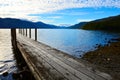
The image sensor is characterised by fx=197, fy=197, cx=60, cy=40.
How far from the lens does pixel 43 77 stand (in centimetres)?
772

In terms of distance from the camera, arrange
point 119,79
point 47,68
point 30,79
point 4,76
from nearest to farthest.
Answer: point 119,79 → point 47,68 → point 30,79 → point 4,76

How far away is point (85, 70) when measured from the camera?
859 cm

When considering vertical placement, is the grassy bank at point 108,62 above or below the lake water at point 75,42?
above

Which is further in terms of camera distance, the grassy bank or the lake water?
the lake water

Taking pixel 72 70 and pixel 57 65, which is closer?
pixel 72 70

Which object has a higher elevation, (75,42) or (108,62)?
(108,62)

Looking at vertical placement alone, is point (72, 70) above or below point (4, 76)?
above

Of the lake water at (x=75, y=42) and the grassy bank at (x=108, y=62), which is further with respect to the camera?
the lake water at (x=75, y=42)

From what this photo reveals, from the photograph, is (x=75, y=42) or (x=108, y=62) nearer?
(x=108, y=62)

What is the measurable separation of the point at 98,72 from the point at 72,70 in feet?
3.77

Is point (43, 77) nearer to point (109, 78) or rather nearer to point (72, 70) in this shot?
point (72, 70)

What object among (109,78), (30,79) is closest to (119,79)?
(109,78)

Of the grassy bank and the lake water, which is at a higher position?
the grassy bank

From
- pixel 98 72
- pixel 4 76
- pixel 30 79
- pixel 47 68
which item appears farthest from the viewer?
pixel 4 76
